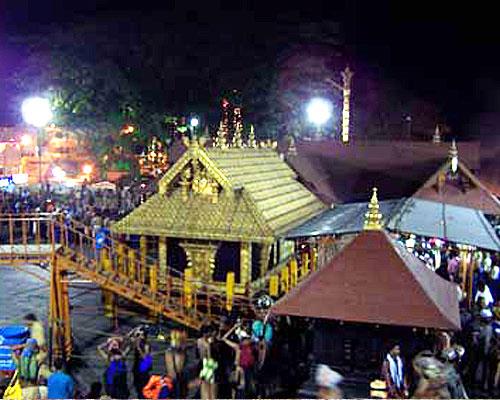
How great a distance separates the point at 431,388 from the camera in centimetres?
885

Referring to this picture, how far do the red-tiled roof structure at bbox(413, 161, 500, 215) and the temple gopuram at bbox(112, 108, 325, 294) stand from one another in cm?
438

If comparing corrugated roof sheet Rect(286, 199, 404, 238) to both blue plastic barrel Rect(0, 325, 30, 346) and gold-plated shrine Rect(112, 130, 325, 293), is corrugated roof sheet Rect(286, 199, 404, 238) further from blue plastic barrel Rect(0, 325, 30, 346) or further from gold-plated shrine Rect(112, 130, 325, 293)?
blue plastic barrel Rect(0, 325, 30, 346)

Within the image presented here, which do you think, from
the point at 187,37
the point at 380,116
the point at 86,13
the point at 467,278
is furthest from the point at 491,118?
the point at 86,13

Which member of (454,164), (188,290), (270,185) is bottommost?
(188,290)

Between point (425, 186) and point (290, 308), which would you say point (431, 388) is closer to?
point (290, 308)

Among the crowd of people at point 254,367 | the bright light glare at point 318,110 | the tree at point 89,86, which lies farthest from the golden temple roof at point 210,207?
the tree at point 89,86

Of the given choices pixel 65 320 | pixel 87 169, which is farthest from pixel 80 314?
pixel 87 169

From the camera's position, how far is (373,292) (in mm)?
9797

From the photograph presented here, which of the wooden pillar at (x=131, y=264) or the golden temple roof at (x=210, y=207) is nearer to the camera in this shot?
the golden temple roof at (x=210, y=207)

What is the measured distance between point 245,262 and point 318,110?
2031cm

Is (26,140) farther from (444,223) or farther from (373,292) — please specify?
(373,292)

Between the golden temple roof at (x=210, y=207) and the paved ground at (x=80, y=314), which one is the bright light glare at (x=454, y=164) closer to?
the golden temple roof at (x=210, y=207)

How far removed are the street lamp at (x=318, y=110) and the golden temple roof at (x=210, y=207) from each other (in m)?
18.1

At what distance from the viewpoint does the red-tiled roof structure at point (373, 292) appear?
9.56 metres
